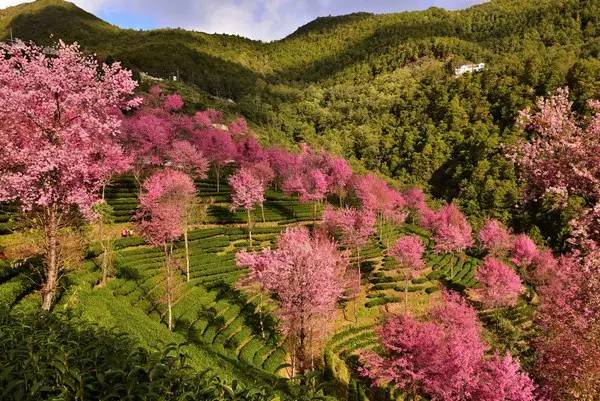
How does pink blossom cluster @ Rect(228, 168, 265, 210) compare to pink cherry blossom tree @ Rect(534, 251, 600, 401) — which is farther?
pink blossom cluster @ Rect(228, 168, 265, 210)

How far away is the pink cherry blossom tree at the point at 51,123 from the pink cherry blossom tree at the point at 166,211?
21908 mm

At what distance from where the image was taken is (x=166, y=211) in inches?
1567

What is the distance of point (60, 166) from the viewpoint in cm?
1394

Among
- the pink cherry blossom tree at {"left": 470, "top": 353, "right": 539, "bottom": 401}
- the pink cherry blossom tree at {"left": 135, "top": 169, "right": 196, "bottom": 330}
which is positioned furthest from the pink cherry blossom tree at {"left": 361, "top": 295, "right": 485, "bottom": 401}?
the pink cherry blossom tree at {"left": 135, "top": 169, "right": 196, "bottom": 330}

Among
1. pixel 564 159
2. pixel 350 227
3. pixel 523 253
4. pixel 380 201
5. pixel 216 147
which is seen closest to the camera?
pixel 564 159

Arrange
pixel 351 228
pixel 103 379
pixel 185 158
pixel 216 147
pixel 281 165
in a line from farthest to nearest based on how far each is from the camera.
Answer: pixel 281 165 → pixel 216 147 → pixel 185 158 → pixel 351 228 → pixel 103 379

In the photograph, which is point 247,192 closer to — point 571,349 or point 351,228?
point 351,228

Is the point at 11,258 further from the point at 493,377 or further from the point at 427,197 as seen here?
the point at 427,197

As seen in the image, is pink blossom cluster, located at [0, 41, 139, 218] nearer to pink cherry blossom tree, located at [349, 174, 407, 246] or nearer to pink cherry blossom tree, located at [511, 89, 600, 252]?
pink cherry blossom tree, located at [511, 89, 600, 252]

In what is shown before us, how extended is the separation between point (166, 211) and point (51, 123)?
85.8ft

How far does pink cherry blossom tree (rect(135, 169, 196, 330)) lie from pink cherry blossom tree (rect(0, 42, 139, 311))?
21.9m

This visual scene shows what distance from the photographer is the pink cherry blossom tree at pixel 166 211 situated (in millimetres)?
37969

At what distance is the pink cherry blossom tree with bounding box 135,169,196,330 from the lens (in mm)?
37969

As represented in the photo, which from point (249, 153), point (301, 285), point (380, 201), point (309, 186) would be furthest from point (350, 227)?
point (249, 153)
